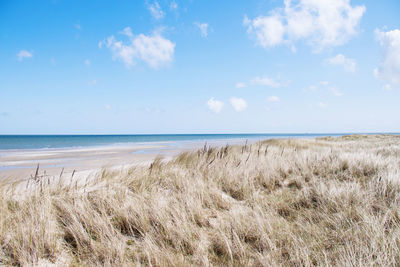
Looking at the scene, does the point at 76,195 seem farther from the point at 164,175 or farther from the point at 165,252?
the point at 165,252

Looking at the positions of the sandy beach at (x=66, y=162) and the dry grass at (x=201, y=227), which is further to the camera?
the sandy beach at (x=66, y=162)

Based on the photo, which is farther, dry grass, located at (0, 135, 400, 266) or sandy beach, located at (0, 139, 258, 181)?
sandy beach, located at (0, 139, 258, 181)

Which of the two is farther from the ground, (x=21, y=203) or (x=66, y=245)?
(x=21, y=203)

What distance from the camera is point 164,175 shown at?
5043 mm

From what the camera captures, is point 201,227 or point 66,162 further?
point 66,162

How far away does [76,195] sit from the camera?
3562 millimetres

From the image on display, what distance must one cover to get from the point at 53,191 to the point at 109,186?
1.00 meters

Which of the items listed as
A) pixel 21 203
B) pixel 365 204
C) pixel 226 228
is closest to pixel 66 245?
pixel 21 203

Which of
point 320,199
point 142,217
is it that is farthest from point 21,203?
point 320,199

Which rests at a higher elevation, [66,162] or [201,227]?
[201,227]

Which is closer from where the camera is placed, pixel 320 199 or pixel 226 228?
pixel 226 228

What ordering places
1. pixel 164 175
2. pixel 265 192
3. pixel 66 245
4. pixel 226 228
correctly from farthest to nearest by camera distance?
1. pixel 164 175
2. pixel 265 192
3. pixel 226 228
4. pixel 66 245

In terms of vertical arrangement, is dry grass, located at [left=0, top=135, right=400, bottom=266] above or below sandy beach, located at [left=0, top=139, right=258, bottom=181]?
above

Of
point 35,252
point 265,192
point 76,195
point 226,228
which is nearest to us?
point 35,252
